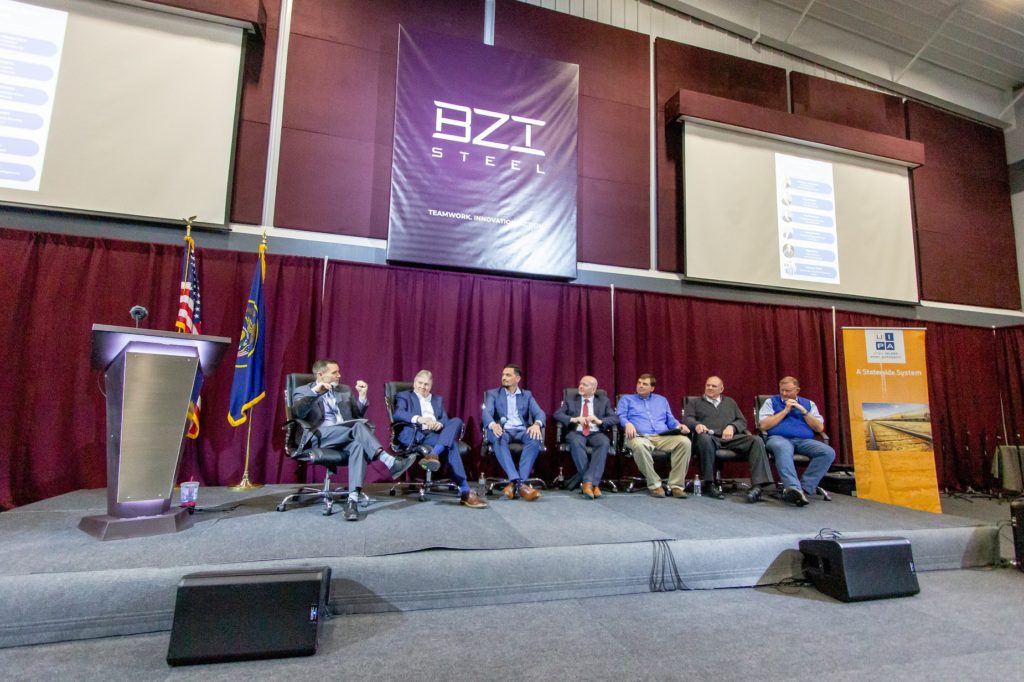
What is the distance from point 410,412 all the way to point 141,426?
5.37 ft

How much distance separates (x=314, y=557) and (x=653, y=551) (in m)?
1.57

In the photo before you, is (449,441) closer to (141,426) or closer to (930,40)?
(141,426)

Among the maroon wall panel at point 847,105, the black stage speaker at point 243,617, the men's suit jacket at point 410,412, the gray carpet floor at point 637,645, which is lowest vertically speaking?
the gray carpet floor at point 637,645

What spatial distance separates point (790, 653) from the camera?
72.1 inches

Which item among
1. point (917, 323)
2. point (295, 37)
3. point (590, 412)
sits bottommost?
point (590, 412)

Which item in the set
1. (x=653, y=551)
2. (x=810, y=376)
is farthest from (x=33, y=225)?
(x=810, y=376)

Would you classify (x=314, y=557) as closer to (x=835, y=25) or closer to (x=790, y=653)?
(x=790, y=653)

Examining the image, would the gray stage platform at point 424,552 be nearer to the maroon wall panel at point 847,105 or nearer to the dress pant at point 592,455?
the dress pant at point 592,455

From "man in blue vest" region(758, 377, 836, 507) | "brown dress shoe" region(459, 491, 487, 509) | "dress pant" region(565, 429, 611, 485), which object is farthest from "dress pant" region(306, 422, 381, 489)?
"man in blue vest" region(758, 377, 836, 507)

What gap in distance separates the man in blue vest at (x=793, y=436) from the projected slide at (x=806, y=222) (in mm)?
2090

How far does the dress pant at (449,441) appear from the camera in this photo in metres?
3.53

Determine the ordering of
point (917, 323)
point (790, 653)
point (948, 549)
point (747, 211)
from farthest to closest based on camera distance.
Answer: point (917, 323), point (747, 211), point (948, 549), point (790, 653)

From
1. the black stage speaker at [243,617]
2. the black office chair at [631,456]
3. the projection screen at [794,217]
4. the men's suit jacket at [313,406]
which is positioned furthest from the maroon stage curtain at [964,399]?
the black stage speaker at [243,617]

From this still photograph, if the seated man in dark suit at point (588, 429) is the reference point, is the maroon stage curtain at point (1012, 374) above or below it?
above
